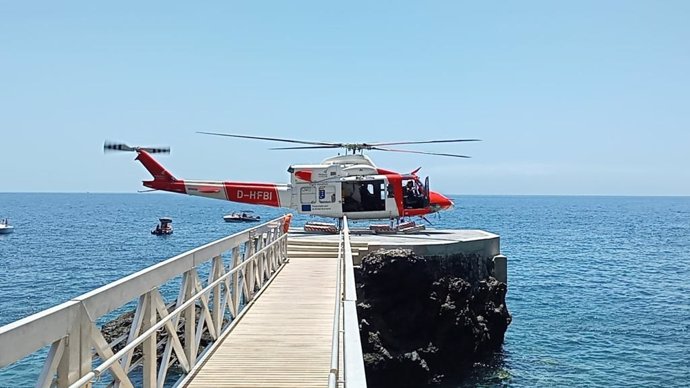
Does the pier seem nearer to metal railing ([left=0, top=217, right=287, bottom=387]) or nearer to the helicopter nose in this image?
metal railing ([left=0, top=217, right=287, bottom=387])

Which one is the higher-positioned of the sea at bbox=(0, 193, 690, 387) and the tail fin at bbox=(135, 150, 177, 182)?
the tail fin at bbox=(135, 150, 177, 182)

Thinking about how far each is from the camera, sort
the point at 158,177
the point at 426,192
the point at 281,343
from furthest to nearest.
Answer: the point at 158,177 → the point at 426,192 → the point at 281,343

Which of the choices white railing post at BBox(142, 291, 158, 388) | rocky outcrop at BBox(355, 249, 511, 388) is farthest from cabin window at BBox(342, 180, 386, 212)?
white railing post at BBox(142, 291, 158, 388)

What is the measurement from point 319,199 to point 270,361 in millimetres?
16322

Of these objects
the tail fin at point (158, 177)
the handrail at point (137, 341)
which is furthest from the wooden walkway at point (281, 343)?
the tail fin at point (158, 177)

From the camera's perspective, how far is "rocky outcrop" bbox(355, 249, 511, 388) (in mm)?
16469

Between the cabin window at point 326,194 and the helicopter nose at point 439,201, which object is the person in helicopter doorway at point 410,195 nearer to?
the helicopter nose at point 439,201

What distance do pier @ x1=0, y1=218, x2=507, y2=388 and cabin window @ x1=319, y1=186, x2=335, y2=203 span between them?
725 cm

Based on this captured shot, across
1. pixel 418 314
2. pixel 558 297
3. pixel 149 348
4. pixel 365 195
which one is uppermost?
pixel 365 195

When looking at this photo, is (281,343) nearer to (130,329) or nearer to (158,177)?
(130,329)

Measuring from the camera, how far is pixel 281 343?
347 inches

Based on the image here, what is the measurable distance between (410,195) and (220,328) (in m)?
15.4

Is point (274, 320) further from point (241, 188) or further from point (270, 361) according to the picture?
point (241, 188)

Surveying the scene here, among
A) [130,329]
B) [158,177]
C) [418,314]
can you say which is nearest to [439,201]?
[418,314]
